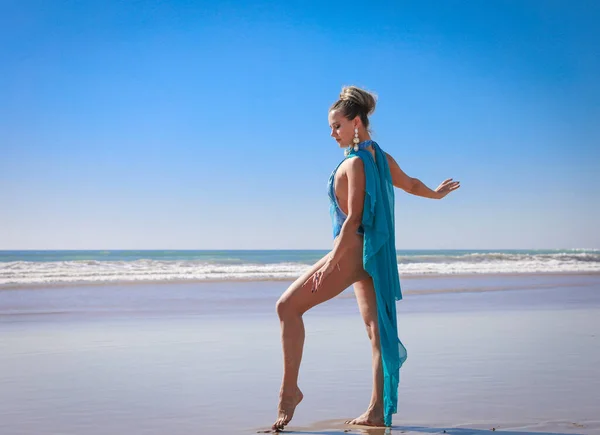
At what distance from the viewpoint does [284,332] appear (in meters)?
3.49

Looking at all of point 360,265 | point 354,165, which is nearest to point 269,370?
point 360,265

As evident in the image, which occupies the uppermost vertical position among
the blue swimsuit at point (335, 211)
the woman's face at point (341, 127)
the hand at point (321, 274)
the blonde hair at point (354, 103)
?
the blonde hair at point (354, 103)

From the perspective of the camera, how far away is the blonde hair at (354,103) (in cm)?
355

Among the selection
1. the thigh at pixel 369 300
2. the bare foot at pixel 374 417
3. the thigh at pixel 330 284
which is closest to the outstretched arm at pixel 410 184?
the thigh at pixel 330 284

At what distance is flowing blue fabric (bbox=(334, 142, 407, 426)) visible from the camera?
11.3 feet

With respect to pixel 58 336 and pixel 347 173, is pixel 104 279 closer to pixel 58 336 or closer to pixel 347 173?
pixel 58 336

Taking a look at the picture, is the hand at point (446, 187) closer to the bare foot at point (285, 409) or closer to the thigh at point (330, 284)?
the thigh at point (330, 284)

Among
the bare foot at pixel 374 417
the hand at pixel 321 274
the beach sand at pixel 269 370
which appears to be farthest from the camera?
the beach sand at pixel 269 370

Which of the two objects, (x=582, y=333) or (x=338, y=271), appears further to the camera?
(x=582, y=333)

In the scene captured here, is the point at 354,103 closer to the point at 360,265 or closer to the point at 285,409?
the point at 360,265

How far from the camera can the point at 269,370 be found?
5.18 metres

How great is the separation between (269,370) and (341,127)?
233 centimetres

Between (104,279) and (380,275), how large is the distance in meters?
14.2

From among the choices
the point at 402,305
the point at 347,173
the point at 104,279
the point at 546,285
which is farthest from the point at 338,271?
the point at 104,279
